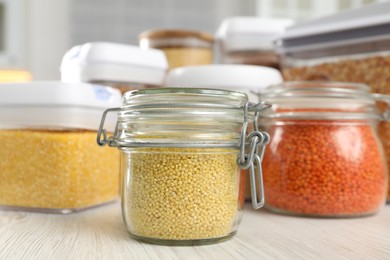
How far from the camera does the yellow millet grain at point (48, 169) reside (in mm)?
586

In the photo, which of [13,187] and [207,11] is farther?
[207,11]

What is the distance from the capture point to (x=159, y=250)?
1.41ft

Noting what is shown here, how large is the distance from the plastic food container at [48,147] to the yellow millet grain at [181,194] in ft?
0.51

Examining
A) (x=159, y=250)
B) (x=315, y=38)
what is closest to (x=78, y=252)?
(x=159, y=250)

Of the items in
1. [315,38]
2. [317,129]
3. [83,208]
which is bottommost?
[83,208]

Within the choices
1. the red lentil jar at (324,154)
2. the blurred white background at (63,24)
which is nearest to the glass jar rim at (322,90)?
the red lentil jar at (324,154)

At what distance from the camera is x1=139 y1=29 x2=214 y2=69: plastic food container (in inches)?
34.4

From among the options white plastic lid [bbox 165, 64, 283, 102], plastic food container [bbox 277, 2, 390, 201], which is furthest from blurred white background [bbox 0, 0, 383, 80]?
white plastic lid [bbox 165, 64, 283, 102]

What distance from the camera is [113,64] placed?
29.0 inches

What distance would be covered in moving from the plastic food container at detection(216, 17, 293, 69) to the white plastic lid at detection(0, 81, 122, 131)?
0.35 m

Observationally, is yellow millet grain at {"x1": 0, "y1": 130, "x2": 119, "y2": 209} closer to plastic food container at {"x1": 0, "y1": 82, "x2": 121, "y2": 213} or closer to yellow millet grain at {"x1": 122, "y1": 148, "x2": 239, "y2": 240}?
plastic food container at {"x1": 0, "y1": 82, "x2": 121, "y2": 213}

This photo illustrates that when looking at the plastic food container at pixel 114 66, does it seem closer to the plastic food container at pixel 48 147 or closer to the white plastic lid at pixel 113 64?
the white plastic lid at pixel 113 64

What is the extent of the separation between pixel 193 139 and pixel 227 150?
0.12 feet

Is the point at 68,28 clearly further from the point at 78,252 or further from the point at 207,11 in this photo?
the point at 78,252
